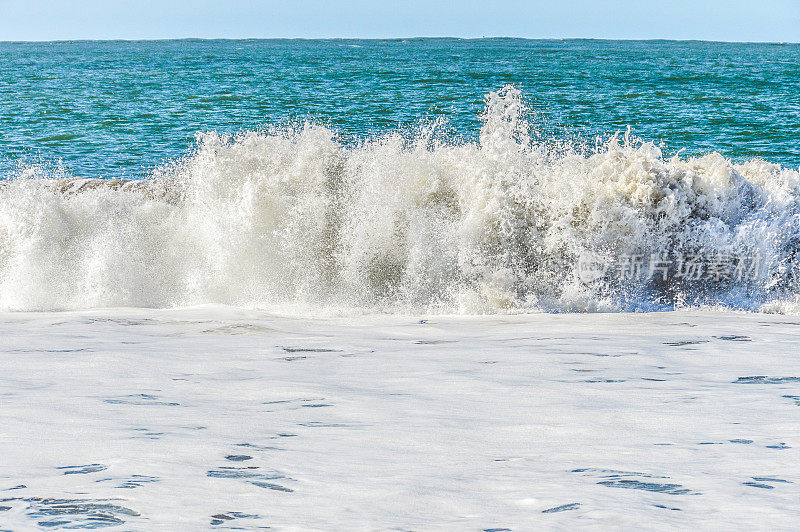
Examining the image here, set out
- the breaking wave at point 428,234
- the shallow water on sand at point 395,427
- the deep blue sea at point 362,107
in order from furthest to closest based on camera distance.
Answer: the deep blue sea at point 362,107 → the breaking wave at point 428,234 → the shallow water on sand at point 395,427

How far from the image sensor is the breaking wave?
569cm

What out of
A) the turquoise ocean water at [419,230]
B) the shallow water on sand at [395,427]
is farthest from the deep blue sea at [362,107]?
the shallow water on sand at [395,427]

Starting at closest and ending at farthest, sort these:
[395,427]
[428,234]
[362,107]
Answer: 1. [395,427]
2. [428,234]
3. [362,107]

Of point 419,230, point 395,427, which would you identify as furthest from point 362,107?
point 395,427

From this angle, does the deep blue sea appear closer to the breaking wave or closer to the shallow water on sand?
the breaking wave

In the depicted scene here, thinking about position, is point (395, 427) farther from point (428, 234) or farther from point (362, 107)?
point (362, 107)

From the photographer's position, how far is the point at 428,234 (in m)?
5.80

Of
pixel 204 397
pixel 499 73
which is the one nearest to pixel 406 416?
pixel 204 397

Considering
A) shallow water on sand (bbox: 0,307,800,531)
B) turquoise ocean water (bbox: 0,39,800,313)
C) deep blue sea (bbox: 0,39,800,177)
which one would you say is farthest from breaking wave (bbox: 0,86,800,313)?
deep blue sea (bbox: 0,39,800,177)

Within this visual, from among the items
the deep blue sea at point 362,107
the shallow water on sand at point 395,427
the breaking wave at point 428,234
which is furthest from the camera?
the deep blue sea at point 362,107

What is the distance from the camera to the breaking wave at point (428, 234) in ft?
18.7

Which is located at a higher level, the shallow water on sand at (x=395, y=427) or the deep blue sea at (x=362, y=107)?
the deep blue sea at (x=362, y=107)

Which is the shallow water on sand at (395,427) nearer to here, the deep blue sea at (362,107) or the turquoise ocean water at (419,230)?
the turquoise ocean water at (419,230)

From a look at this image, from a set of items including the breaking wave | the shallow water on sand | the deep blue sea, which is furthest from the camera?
the deep blue sea
